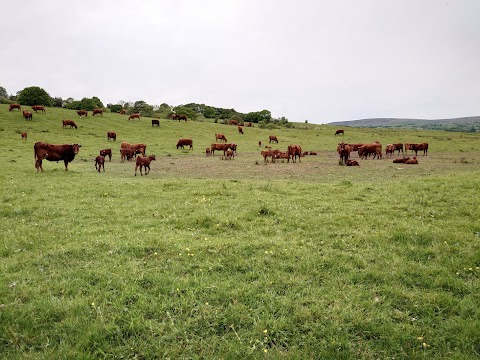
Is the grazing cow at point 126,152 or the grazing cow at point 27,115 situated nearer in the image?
the grazing cow at point 126,152

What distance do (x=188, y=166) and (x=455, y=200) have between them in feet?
60.4

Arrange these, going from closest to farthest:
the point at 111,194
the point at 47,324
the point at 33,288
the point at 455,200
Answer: the point at 47,324 < the point at 33,288 < the point at 455,200 < the point at 111,194

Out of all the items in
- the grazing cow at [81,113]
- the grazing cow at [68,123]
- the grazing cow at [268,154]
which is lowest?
the grazing cow at [268,154]

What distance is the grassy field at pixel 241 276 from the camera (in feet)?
15.0

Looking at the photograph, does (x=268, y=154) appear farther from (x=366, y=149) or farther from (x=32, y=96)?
(x=32, y=96)

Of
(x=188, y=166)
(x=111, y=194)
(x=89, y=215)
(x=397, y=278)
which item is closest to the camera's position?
(x=397, y=278)

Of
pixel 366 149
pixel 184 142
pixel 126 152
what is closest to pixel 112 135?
pixel 184 142

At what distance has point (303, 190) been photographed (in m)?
14.4

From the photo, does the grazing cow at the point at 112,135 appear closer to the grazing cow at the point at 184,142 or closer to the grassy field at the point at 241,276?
the grazing cow at the point at 184,142

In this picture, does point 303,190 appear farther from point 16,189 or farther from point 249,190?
point 16,189

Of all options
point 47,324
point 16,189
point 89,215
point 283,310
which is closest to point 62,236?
point 89,215

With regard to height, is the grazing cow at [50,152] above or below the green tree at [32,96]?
below

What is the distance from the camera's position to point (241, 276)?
631 cm

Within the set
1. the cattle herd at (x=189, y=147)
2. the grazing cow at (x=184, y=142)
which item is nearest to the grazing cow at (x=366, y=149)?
the cattle herd at (x=189, y=147)
